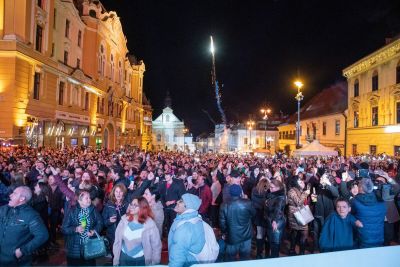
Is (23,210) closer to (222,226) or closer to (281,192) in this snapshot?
(222,226)

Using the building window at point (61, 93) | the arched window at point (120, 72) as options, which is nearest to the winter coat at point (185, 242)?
the building window at point (61, 93)

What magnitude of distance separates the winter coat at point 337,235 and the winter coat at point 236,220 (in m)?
1.33

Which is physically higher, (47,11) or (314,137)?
(47,11)

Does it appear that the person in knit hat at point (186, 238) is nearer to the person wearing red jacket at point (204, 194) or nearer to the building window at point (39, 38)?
the person wearing red jacket at point (204, 194)

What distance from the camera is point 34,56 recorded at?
23203 millimetres

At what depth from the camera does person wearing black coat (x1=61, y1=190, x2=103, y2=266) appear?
5066 mm

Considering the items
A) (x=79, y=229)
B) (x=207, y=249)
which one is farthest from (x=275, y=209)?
(x=79, y=229)

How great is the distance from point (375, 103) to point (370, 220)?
27934mm

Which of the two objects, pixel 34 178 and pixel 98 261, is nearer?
pixel 98 261

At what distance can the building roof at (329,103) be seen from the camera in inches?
1579

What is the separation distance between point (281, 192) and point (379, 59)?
27430 millimetres

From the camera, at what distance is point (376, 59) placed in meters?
29.1

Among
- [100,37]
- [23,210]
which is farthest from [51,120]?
[23,210]

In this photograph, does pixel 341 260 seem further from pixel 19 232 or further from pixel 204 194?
pixel 204 194
